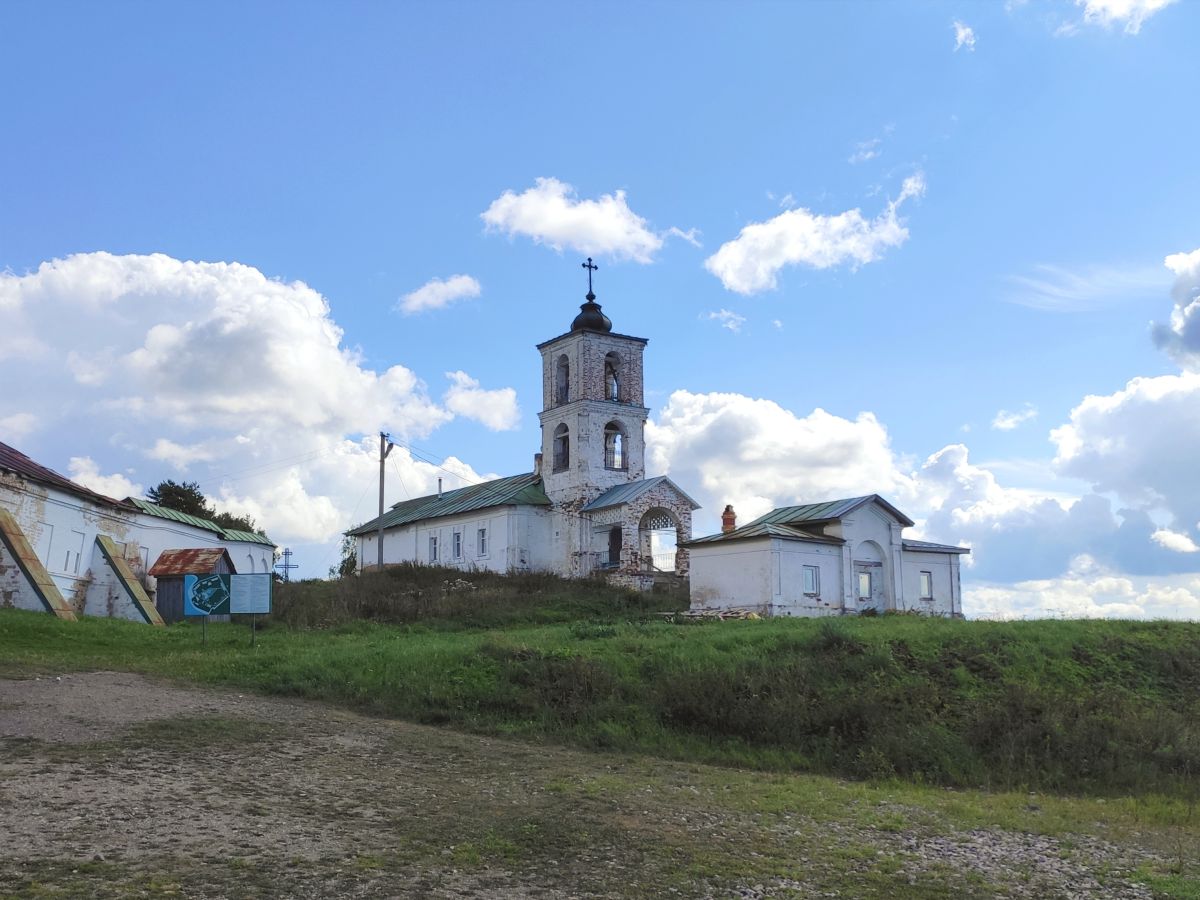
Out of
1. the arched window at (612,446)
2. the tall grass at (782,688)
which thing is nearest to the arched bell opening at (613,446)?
the arched window at (612,446)

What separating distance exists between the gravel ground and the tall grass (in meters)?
2.87

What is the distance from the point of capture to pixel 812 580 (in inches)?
1309

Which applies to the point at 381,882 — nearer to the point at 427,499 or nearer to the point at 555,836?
the point at 555,836

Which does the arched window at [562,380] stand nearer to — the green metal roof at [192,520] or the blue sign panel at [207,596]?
the green metal roof at [192,520]

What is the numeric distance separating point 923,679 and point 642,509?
921 inches

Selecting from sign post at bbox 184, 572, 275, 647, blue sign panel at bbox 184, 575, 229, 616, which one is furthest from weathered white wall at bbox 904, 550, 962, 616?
blue sign panel at bbox 184, 575, 229, 616

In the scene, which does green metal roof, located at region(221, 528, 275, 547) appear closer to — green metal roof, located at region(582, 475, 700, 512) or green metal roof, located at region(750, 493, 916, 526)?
green metal roof, located at region(582, 475, 700, 512)

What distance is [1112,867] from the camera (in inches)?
394

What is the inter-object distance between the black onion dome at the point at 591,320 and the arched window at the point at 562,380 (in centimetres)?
157

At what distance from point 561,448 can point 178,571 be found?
17156mm

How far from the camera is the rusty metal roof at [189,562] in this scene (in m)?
33.5

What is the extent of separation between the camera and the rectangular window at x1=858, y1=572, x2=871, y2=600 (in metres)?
34.7

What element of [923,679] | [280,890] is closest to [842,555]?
[923,679]

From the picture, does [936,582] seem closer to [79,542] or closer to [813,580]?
[813,580]
